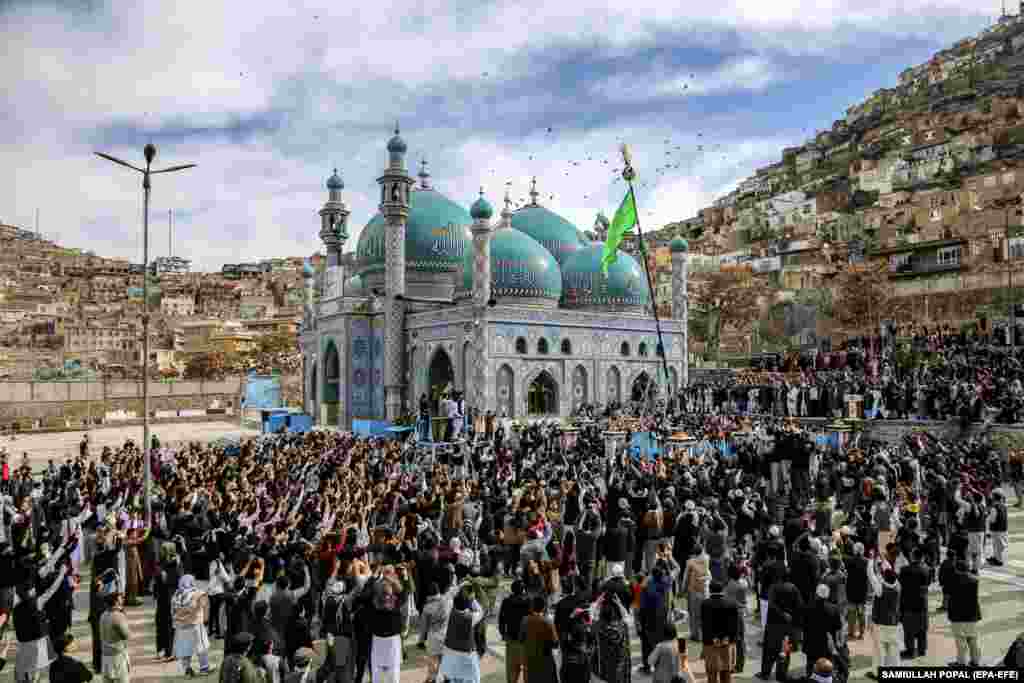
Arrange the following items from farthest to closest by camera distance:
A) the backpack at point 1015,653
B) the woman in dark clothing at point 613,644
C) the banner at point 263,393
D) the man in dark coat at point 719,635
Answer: the banner at point 263,393 < the man in dark coat at point 719,635 < the woman in dark clothing at point 613,644 < the backpack at point 1015,653

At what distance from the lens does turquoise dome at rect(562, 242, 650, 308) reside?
44.5 m

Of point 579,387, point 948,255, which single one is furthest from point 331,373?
point 948,255

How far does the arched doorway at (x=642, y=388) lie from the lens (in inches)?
1684

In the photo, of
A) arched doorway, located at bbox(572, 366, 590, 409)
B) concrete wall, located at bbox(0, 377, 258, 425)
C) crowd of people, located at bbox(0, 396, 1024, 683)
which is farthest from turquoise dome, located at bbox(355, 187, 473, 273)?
crowd of people, located at bbox(0, 396, 1024, 683)

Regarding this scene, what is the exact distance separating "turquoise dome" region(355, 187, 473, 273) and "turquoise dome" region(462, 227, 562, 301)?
7.59 ft

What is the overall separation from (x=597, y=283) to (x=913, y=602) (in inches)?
1432

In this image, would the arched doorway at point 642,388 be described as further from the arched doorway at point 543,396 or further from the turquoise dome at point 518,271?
the turquoise dome at point 518,271

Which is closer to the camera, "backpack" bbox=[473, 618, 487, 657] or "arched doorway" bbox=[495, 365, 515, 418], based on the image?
"backpack" bbox=[473, 618, 487, 657]

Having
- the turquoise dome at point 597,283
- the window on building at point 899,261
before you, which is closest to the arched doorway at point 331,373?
the turquoise dome at point 597,283

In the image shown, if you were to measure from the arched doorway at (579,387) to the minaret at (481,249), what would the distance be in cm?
693

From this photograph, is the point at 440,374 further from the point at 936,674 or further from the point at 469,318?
the point at 936,674

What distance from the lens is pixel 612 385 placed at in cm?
4178

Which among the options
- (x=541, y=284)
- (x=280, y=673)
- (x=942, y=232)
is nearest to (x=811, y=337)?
(x=942, y=232)

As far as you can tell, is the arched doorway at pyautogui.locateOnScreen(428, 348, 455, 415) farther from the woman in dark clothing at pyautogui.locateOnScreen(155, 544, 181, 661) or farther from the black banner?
the black banner
